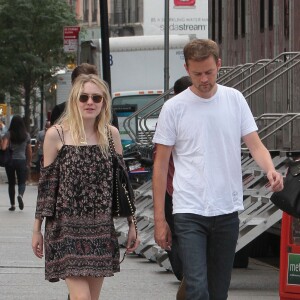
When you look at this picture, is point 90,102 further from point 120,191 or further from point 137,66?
point 137,66

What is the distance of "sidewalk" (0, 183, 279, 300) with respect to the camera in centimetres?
1173

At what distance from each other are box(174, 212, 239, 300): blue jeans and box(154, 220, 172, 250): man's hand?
0.07m

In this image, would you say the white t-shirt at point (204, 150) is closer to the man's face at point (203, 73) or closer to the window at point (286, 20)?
the man's face at point (203, 73)

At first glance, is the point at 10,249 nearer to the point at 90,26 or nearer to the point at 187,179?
the point at 187,179

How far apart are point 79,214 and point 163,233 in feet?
1.61

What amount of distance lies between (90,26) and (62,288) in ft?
265

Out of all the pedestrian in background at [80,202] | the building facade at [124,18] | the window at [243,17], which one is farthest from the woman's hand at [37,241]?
the building facade at [124,18]

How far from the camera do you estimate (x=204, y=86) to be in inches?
A: 289

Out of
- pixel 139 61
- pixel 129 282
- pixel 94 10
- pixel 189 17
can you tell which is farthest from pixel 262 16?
pixel 94 10

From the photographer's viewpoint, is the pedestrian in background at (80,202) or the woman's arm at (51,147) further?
the woman's arm at (51,147)

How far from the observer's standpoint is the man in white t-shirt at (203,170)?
7.31 metres

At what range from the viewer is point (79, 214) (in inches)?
296

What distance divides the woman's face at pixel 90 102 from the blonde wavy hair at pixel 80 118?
0.03 meters

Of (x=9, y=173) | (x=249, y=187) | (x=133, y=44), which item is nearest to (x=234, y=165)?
(x=249, y=187)
